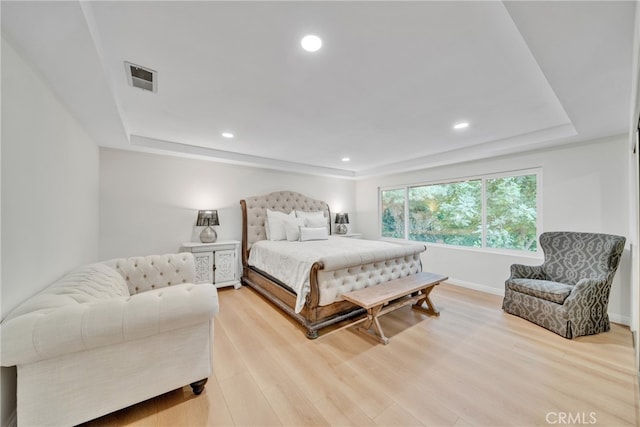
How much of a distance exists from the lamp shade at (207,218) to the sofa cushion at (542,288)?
4258mm

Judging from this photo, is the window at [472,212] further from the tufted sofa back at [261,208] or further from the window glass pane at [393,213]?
the tufted sofa back at [261,208]

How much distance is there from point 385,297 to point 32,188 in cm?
283

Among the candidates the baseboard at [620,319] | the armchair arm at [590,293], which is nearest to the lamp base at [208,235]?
the armchair arm at [590,293]

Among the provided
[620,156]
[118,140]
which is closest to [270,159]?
[118,140]

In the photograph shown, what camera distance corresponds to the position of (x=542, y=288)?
2609 mm

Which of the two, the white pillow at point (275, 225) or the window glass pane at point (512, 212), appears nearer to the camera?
the window glass pane at point (512, 212)

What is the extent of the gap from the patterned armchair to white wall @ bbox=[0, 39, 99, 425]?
166 inches

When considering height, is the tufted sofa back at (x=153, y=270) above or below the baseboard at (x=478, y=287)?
above

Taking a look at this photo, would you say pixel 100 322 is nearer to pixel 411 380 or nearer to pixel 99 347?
Answer: pixel 99 347

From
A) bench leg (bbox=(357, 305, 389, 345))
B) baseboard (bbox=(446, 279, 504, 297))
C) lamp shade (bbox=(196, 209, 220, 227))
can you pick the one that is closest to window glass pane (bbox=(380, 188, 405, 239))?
baseboard (bbox=(446, 279, 504, 297))

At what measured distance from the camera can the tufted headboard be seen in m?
4.27

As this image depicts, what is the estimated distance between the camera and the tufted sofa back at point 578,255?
8.16ft

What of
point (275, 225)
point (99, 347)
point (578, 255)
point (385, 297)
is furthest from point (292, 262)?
point (578, 255)

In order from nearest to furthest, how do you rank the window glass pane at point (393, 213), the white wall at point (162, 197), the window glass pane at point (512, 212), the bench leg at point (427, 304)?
1. the bench leg at point (427, 304)
2. the white wall at point (162, 197)
3. the window glass pane at point (512, 212)
4. the window glass pane at point (393, 213)
